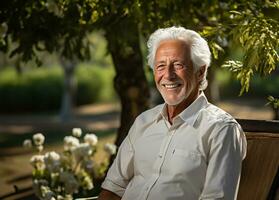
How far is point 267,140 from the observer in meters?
3.18

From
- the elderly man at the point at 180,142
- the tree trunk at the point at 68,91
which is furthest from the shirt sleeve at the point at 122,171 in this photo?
the tree trunk at the point at 68,91

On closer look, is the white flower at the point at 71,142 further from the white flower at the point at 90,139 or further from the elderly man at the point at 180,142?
the elderly man at the point at 180,142

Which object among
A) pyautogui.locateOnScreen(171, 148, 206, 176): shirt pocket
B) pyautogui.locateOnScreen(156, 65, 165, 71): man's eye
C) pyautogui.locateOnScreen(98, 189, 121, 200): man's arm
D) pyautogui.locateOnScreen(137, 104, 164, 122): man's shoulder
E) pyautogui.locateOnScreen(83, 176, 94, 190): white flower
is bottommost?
pyautogui.locateOnScreen(83, 176, 94, 190): white flower

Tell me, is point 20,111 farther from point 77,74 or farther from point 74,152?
point 74,152

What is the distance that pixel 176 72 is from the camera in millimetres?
2777

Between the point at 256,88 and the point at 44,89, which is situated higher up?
the point at 44,89

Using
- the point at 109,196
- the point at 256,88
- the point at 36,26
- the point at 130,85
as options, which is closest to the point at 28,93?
the point at 256,88

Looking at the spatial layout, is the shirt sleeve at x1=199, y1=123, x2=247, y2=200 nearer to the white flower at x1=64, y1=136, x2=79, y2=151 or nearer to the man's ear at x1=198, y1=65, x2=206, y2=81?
the man's ear at x1=198, y1=65, x2=206, y2=81

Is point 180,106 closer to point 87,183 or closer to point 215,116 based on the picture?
point 215,116

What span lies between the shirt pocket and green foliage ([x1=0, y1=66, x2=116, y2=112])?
19.9 meters

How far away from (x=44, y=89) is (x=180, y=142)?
66.9 feet

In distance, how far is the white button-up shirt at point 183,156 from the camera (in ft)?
8.41

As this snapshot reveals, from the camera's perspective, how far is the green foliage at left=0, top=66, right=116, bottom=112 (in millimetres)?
22188

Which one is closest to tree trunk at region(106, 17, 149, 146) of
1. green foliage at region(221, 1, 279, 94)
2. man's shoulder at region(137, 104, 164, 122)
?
green foliage at region(221, 1, 279, 94)
